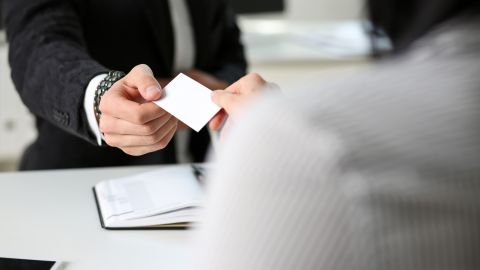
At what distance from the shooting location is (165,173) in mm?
1040

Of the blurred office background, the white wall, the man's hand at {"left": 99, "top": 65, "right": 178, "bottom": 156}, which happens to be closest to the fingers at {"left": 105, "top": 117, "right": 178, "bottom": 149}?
the man's hand at {"left": 99, "top": 65, "right": 178, "bottom": 156}

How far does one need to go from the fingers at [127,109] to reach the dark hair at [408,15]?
18.1 inches

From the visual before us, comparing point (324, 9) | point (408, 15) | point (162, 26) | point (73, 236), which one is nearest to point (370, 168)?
point (408, 15)

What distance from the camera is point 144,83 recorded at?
0.82 m

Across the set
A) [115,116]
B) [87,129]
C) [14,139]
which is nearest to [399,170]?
[115,116]

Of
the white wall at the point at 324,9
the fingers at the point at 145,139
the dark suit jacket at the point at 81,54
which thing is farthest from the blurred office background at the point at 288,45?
the fingers at the point at 145,139

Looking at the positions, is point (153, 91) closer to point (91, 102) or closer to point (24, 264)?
point (91, 102)

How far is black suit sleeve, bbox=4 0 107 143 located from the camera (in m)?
0.95

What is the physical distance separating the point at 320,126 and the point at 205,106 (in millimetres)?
435

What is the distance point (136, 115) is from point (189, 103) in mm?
87

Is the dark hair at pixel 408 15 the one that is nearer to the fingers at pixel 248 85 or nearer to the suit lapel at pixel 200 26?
the fingers at pixel 248 85

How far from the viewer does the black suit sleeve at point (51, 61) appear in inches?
37.2

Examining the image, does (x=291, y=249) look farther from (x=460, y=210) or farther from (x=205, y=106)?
(x=205, y=106)

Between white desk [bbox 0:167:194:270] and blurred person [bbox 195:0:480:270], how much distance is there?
0.35 m
